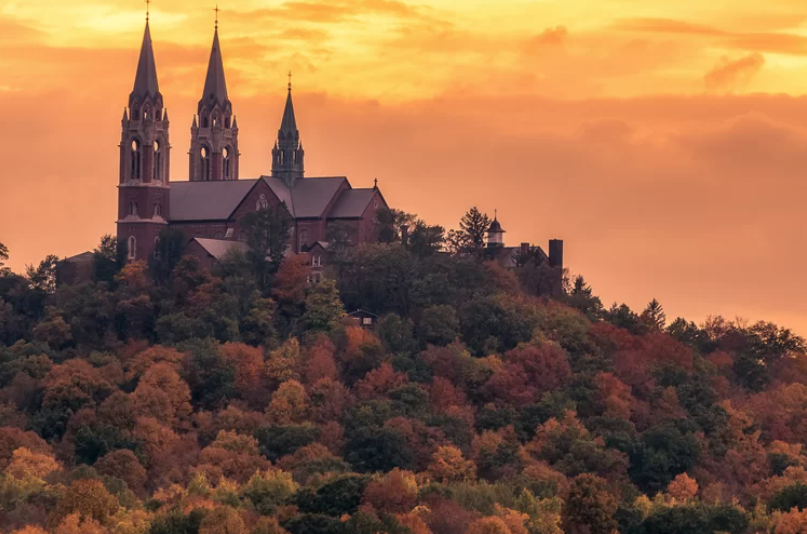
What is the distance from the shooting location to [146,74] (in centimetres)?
13275

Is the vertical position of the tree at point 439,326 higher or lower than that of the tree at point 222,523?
higher

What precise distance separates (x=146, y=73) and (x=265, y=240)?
13803 millimetres

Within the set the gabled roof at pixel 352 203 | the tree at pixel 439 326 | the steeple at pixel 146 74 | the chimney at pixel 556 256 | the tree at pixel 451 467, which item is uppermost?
the steeple at pixel 146 74

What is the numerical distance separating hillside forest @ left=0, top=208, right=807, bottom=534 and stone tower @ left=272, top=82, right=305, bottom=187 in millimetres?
8083

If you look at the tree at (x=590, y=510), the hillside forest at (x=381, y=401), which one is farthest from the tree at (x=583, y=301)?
the tree at (x=590, y=510)

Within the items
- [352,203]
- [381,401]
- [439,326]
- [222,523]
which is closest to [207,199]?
[352,203]

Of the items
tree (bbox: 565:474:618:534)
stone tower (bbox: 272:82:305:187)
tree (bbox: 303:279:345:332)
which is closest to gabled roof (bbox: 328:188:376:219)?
stone tower (bbox: 272:82:305:187)

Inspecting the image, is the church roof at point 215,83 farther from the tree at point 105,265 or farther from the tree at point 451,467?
the tree at point 451,467

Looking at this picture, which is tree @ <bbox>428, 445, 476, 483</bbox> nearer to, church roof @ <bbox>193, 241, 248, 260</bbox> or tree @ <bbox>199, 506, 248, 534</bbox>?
tree @ <bbox>199, 506, 248, 534</bbox>

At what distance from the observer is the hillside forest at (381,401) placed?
316ft

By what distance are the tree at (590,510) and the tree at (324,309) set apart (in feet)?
93.9

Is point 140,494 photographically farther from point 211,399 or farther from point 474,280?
point 474,280

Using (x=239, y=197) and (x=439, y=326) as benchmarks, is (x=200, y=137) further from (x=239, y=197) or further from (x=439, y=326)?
(x=439, y=326)

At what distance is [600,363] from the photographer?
12062cm
